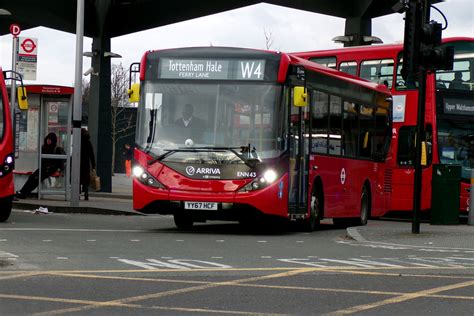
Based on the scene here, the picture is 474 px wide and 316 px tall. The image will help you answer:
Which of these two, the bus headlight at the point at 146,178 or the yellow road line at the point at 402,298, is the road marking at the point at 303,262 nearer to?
the yellow road line at the point at 402,298

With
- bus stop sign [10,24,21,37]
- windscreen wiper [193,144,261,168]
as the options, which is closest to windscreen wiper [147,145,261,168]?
windscreen wiper [193,144,261,168]

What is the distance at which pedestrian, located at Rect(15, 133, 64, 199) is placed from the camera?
26416 millimetres

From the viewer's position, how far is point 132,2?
31062mm

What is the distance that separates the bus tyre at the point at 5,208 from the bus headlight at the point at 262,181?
4339mm

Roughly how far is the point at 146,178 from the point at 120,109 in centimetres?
5472

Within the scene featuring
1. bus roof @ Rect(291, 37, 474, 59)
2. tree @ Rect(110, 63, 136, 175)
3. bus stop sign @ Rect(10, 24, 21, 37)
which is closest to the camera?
bus stop sign @ Rect(10, 24, 21, 37)

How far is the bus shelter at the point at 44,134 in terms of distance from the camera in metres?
26.5

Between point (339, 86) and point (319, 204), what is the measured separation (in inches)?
90.0

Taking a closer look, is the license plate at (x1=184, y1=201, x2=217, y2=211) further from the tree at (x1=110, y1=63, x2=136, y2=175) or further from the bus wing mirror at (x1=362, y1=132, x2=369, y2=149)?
the tree at (x1=110, y1=63, x2=136, y2=175)

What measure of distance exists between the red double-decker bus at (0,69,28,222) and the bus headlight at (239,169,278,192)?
13.9 feet

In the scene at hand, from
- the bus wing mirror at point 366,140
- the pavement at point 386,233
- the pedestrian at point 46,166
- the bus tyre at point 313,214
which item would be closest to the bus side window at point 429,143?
the bus wing mirror at point 366,140

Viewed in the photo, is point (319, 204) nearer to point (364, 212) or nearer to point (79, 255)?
point (364, 212)

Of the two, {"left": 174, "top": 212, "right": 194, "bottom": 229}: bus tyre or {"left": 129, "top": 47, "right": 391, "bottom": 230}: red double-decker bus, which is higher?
{"left": 129, "top": 47, "right": 391, "bottom": 230}: red double-decker bus

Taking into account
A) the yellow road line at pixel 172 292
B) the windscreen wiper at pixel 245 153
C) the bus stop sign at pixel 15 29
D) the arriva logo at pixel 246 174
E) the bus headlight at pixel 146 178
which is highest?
the bus stop sign at pixel 15 29
